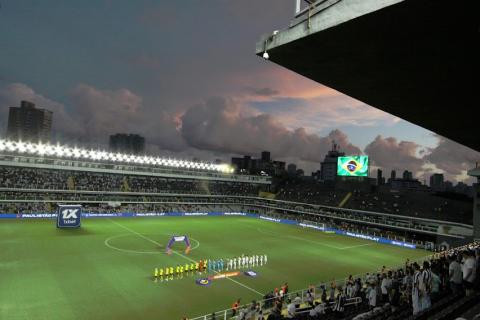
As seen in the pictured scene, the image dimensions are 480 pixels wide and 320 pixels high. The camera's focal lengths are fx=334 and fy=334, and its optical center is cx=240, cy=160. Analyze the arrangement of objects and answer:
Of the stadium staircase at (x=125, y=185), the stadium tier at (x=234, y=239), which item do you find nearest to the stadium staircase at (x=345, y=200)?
the stadium tier at (x=234, y=239)

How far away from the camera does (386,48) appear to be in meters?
5.73

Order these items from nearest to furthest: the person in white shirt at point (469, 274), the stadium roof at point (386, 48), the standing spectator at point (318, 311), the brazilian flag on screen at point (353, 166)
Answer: the stadium roof at point (386, 48), the person in white shirt at point (469, 274), the standing spectator at point (318, 311), the brazilian flag on screen at point (353, 166)

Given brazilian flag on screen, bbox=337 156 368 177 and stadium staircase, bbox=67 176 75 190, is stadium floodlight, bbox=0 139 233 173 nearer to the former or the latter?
stadium staircase, bbox=67 176 75 190

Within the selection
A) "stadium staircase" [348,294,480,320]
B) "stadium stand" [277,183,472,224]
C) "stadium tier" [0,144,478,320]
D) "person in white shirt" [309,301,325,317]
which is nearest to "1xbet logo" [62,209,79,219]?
"stadium tier" [0,144,478,320]

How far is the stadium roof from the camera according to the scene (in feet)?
15.1

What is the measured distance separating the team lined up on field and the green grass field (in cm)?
101

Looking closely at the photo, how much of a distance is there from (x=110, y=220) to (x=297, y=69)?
54242 millimetres

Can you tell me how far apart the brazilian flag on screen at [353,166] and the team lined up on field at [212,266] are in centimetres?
3374

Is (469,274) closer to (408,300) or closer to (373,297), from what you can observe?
(408,300)

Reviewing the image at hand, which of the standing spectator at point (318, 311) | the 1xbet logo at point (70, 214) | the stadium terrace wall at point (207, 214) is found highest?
the standing spectator at point (318, 311)

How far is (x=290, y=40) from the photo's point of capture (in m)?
5.84

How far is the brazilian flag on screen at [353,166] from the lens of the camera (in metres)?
59.4

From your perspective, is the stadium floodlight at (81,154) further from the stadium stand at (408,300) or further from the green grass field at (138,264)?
the stadium stand at (408,300)

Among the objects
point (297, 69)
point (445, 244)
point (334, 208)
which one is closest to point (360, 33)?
point (297, 69)
